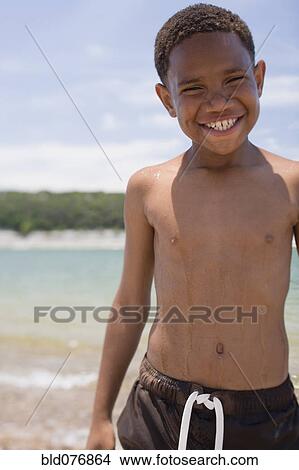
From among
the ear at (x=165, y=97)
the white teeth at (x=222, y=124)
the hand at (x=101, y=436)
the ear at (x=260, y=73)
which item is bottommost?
the hand at (x=101, y=436)

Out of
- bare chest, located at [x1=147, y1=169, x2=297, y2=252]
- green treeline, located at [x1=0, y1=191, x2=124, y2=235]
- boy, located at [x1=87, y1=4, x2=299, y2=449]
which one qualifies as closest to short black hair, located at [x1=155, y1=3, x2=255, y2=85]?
boy, located at [x1=87, y1=4, x2=299, y2=449]

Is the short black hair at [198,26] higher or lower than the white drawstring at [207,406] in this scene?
higher

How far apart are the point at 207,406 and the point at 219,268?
0.75 feet

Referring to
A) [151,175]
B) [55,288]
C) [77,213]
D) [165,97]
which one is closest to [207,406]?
[151,175]

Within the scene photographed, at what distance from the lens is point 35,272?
5.79 m

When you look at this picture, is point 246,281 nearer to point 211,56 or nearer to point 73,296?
point 211,56

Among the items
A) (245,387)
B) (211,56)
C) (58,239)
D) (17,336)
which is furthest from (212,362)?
(17,336)

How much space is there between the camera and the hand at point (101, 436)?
1080 mm

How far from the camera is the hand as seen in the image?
108cm

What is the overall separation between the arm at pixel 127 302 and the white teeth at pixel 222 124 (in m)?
0.18

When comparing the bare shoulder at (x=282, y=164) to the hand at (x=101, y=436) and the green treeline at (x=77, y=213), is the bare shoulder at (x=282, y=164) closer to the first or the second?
the hand at (x=101, y=436)

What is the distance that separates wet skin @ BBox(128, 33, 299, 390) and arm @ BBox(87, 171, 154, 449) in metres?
0.07

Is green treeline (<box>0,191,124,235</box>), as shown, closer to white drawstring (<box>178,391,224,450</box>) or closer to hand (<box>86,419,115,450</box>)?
hand (<box>86,419,115,450</box>)

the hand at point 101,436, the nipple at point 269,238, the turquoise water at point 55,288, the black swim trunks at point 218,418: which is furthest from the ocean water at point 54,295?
the nipple at point 269,238
